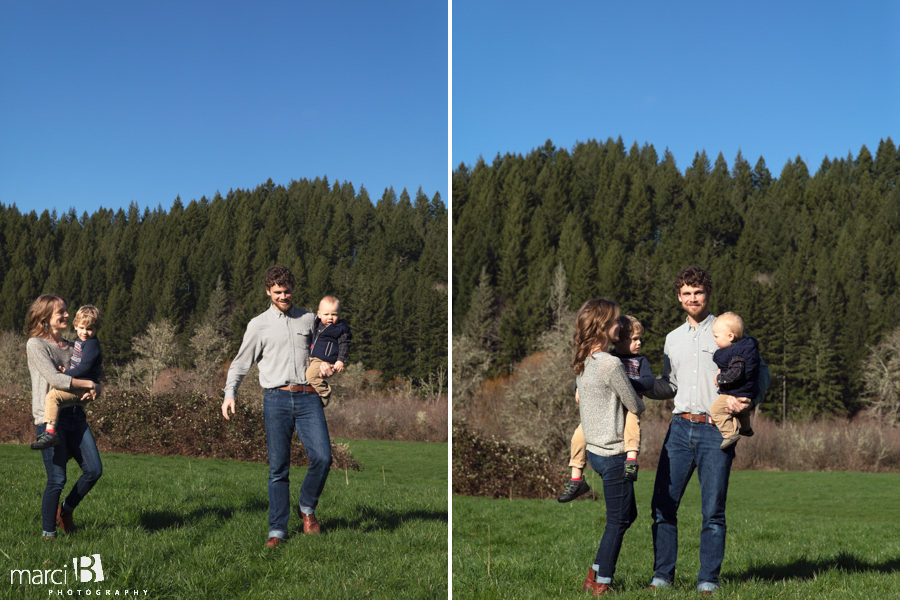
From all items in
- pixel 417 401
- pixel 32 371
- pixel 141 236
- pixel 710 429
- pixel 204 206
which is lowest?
pixel 417 401

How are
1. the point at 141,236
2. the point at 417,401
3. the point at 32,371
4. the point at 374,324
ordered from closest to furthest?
the point at 32,371, the point at 141,236, the point at 374,324, the point at 417,401

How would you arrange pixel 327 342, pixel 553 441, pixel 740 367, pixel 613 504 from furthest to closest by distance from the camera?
1. pixel 553 441
2. pixel 327 342
3. pixel 613 504
4. pixel 740 367

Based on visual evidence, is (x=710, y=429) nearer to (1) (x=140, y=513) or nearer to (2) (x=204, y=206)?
(1) (x=140, y=513)

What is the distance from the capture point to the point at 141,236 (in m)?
8.19

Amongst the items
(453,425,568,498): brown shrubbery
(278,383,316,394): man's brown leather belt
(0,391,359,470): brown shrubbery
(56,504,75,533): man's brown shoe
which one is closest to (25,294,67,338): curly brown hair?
(56,504,75,533): man's brown shoe

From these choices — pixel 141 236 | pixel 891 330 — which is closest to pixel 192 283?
pixel 141 236

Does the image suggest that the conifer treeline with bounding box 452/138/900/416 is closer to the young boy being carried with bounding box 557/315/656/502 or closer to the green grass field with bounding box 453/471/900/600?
the green grass field with bounding box 453/471/900/600

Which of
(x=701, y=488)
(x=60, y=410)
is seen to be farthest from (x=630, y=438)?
(x=60, y=410)

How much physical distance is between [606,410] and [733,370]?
787 millimetres

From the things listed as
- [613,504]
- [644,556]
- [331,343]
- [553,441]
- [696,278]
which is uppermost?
[696,278]

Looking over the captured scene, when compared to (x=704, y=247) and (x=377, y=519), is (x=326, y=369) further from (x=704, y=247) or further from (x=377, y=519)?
(x=704, y=247)

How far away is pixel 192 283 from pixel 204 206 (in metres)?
1.57

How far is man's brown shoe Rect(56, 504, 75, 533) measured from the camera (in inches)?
203

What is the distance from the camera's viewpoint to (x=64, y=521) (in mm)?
5199
